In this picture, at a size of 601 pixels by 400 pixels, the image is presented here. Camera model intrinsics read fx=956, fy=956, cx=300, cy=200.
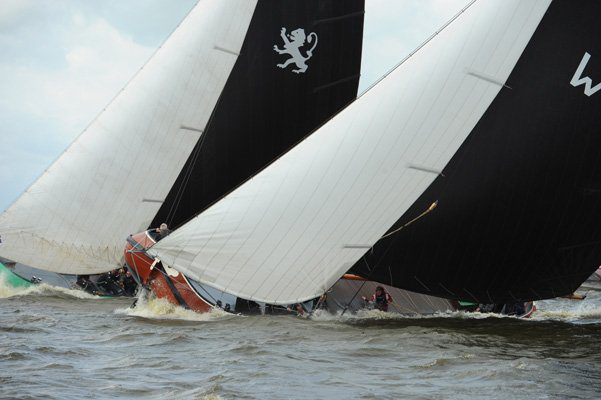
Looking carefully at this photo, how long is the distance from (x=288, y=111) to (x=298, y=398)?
1593 cm

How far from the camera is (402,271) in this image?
20.5m

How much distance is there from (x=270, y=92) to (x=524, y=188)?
940 centimetres

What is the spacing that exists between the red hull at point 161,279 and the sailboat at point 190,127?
200 inches

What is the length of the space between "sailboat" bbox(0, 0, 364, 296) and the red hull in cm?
507

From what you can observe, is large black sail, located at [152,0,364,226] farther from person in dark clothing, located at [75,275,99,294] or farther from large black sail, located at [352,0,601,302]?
large black sail, located at [352,0,601,302]

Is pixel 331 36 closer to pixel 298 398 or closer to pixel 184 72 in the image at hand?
pixel 184 72

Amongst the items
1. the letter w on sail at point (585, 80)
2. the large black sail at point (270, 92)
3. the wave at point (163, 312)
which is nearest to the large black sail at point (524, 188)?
the letter w on sail at point (585, 80)

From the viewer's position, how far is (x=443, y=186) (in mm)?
20016

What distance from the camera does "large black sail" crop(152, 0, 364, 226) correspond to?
27.0 metres

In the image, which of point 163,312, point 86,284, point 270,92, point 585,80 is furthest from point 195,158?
point 585,80

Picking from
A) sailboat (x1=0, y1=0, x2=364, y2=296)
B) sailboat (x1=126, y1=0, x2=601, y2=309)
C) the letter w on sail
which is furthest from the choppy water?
the letter w on sail

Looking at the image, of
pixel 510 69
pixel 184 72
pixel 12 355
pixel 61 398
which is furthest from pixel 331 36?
pixel 61 398

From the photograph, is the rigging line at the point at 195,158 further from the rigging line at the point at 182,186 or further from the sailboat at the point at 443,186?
the sailboat at the point at 443,186

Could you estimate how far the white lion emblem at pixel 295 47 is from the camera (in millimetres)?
27109
